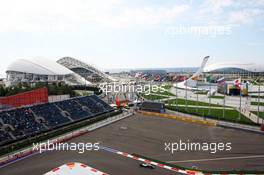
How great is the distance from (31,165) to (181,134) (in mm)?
15839

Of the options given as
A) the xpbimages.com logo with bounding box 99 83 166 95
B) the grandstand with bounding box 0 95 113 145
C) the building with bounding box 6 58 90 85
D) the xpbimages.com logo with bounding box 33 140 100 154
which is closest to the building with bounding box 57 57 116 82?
the building with bounding box 6 58 90 85

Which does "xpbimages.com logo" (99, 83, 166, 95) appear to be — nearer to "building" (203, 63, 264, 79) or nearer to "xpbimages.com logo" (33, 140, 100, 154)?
"xpbimages.com logo" (33, 140, 100, 154)

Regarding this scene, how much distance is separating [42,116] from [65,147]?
27.3ft

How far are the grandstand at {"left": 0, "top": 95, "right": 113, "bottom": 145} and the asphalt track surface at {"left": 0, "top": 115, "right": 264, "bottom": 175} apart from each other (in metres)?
5.06

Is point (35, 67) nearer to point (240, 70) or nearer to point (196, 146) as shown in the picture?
point (196, 146)

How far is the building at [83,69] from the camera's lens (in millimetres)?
93688

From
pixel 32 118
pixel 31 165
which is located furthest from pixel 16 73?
pixel 31 165

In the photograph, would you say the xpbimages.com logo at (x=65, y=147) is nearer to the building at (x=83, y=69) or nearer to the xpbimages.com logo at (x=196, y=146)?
the xpbimages.com logo at (x=196, y=146)

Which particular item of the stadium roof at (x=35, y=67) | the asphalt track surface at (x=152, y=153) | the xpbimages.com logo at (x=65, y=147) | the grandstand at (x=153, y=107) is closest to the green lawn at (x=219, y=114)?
the grandstand at (x=153, y=107)

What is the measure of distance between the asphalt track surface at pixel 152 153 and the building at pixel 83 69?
6755 centimetres

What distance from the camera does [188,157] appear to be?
64.0ft

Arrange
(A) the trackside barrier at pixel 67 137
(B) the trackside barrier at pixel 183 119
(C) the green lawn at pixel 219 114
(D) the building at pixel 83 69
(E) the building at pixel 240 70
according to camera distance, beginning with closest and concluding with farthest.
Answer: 1. (A) the trackside barrier at pixel 67 137
2. (B) the trackside barrier at pixel 183 119
3. (C) the green lawn at pixel 219 114
4. (D) the building at pixel 83 69
5. (E) the building at pixel 240 70

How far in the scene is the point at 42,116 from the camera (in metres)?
28.5

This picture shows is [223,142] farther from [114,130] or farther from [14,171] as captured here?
[14,171]
